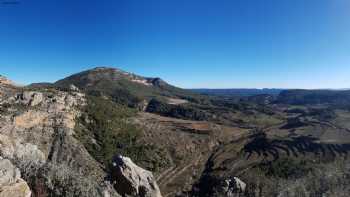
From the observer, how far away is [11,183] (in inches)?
816

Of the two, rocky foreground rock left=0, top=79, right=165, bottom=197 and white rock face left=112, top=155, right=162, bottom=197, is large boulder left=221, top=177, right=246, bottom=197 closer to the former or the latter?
rocky foreground rock left=0, top=79, right=165, bottom=197

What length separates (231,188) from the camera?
55.5 meters

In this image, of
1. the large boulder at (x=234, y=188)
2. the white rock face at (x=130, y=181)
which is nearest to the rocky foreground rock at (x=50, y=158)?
the white rock face at (x=130, y=181)

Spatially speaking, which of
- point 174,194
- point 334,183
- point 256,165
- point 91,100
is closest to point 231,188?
point 334,183

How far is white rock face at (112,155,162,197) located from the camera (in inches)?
1230

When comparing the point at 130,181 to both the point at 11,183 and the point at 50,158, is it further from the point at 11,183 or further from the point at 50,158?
the point at 50,158

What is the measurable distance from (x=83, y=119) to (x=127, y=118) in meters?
31.3

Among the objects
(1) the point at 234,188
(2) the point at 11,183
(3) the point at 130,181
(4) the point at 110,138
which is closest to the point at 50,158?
(4) the point at 110,138

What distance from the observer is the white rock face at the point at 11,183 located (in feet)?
65.2

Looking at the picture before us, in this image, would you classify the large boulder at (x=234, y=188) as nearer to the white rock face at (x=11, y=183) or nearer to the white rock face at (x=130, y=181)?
the white rock face at (x=130, y=181)

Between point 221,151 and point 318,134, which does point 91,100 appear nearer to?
point 221,151

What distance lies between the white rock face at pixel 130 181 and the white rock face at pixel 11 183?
11104mm

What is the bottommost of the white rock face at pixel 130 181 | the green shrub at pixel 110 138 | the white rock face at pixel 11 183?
the green shrub at pixel 110 138

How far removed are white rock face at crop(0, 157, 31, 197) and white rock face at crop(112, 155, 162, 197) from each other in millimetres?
11104
